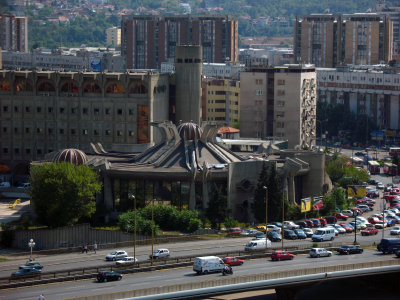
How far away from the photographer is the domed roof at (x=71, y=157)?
112500 millimetres

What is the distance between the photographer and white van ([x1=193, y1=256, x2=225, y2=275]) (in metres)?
77.7

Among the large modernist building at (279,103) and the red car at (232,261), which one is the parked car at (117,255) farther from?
the large modernist building at (279,103)

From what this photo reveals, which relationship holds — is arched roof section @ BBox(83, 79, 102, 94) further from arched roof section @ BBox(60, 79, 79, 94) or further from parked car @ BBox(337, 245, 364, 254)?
parked car @ BBox(337, 245, 364, 254)

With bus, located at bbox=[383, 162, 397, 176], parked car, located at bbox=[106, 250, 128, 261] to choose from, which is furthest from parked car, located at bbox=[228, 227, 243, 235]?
bus, located at bbox=[383, 162, 397, 176]

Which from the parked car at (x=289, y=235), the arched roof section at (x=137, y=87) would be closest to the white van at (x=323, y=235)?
the parked car at (x=289, y=235)

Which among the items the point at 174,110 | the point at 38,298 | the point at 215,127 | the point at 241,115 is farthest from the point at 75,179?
the point at 241,115

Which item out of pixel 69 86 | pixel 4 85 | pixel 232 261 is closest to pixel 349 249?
pixel 232 261

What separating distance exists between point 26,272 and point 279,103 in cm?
9329

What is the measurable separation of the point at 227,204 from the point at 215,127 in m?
9.95

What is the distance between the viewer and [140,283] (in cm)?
7500

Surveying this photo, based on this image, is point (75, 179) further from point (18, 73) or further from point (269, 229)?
point (18, 73)

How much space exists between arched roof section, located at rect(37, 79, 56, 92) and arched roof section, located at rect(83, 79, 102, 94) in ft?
13.7

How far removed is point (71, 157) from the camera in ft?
370

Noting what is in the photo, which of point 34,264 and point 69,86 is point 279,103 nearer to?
point 69,86
